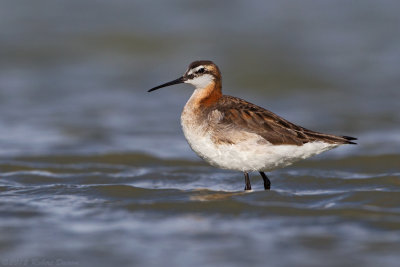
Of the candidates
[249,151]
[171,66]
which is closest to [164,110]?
[171,66]

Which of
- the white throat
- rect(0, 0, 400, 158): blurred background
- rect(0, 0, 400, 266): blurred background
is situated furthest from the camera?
rect(0, 0, 400, 158): blurred background

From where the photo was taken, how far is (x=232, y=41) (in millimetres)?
23141

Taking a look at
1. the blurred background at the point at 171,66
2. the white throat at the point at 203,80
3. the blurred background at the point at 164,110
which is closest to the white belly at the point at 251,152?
the blurred background at the point at 164,110

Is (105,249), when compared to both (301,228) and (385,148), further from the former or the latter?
(385,148)

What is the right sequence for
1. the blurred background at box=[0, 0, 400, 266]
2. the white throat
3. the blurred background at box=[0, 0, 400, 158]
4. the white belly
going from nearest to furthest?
the blurred background at box=[0, 0, 400, 266] → the white belly → the white throat → the blurred background at box=[0, 0, 400, 158]

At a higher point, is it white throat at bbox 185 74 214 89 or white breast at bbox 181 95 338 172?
white throat at bbox 185 74 214 89

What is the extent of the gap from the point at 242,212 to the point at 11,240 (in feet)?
9.38

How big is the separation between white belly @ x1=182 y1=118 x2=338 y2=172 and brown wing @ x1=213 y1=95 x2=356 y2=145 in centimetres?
7

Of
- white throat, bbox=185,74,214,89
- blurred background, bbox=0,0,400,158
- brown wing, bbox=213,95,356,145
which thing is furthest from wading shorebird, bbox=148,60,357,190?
blurred background, bbox=0,0,400,158

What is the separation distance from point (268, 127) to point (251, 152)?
1.45 ft

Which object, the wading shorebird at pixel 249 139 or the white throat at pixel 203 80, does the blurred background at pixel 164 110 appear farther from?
the white throat at pixel 203 80

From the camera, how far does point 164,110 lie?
17.4m

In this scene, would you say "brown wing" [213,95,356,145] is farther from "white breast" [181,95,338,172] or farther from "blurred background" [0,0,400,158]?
"blurred background" [0,0,400,158]

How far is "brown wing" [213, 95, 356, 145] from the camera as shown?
9969 millimetres
